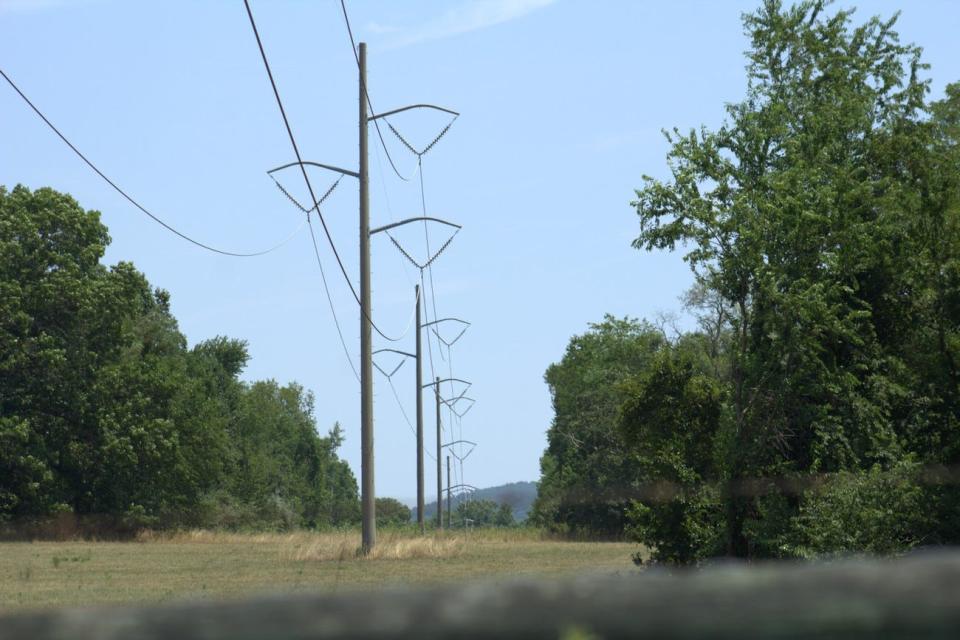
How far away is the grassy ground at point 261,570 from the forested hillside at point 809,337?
12.0 feet

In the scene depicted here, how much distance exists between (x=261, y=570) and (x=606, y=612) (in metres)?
29.4

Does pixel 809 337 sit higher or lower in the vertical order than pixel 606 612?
higher

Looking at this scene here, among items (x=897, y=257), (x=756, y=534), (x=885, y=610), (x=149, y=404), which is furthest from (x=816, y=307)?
(x=149, y=404)

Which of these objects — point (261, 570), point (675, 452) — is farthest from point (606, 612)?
point (675, 452)

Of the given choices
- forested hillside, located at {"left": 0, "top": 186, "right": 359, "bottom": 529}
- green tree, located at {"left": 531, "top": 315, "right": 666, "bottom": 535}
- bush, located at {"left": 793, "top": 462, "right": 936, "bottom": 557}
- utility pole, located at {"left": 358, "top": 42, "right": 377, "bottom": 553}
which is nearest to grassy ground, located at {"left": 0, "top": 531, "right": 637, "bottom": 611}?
utility pole, located at {"left": 358, "top": 42, "right": 377, "bottom": 553}

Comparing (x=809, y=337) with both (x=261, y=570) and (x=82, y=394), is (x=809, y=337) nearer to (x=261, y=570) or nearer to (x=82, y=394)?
(x=261, y=570)

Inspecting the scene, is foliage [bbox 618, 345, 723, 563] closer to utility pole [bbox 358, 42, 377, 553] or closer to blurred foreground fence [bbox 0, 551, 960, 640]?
utility pole [bbox 358, 42, 377, 553]

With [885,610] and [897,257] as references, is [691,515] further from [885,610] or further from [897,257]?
[885,610]

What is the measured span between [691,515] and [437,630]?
1179 inches

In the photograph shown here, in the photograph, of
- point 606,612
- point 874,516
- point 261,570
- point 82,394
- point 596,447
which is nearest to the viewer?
point 606,612

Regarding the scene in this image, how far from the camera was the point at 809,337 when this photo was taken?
1116 inches

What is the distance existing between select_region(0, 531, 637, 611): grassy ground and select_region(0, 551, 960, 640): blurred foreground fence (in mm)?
18187

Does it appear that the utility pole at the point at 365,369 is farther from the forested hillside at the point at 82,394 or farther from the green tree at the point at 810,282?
the forested hillside at the point at 82,394

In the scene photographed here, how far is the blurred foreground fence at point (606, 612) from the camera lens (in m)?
1.46
